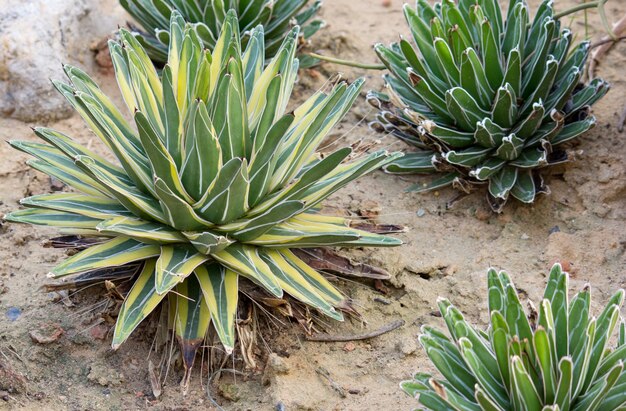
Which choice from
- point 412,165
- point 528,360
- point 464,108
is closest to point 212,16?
point 412,165

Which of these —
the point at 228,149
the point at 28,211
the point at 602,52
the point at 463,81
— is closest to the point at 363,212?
the point at 463,81

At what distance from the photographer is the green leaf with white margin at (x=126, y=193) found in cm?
272

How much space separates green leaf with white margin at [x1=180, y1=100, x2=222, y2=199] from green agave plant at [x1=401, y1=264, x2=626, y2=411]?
0.90 meters

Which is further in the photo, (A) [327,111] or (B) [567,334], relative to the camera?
(A) [327,111]

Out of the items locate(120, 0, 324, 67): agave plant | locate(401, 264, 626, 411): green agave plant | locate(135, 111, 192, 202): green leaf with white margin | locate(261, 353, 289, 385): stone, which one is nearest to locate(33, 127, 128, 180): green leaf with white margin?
locate(135, 111, 192, 202): green leaf with white margin

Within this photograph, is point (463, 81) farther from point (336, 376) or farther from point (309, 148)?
point (336, 376)

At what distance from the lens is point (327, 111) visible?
9.95ft

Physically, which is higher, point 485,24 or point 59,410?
point 485,24

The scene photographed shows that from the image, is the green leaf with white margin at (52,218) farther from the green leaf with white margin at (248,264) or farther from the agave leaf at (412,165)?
the agave leaf at (412,165)

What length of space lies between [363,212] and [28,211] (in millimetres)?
1396

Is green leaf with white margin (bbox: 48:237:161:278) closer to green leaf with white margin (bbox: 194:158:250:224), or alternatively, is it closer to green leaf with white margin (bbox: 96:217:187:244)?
green leaf with white margin (bbox: 96:217:187:244)

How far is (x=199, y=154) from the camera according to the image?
2.79 metres

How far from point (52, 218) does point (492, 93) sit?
6.29 ft

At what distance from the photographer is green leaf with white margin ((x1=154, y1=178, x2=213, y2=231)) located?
268 cm
